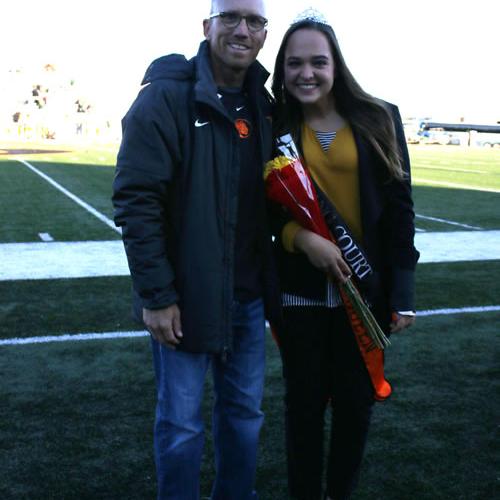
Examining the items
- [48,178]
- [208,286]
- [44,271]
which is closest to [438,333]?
[208,286]

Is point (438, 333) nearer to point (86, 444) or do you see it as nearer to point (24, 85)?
point (86, 444)

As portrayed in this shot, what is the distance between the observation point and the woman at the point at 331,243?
99.5 inches

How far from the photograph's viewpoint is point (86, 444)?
344cm

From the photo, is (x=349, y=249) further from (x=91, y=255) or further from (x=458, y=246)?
(x=458, y=246)

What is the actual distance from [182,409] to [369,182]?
0.98 m

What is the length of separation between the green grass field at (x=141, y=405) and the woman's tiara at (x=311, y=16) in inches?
72.0

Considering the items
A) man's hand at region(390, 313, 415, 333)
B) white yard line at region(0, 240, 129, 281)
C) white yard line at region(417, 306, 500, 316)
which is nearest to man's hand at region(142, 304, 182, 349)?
man's hand at region(390, 313, 415, 333)

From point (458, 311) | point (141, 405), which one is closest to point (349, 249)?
point (141, 405)

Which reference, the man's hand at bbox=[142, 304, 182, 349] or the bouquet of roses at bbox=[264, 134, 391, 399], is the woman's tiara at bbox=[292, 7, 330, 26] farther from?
the man's hand at bbox=[142, 304, 182, 349]

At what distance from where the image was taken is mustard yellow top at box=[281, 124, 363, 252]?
2.53 m

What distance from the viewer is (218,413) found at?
8.59ft

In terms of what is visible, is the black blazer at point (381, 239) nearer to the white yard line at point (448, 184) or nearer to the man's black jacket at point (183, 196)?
the man's black jacket at point (183, 196)

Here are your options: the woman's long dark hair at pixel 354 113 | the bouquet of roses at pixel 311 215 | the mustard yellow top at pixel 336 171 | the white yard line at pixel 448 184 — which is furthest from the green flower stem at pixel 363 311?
the white yard line at pixel 448 184

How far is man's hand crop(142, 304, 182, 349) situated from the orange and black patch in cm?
57
